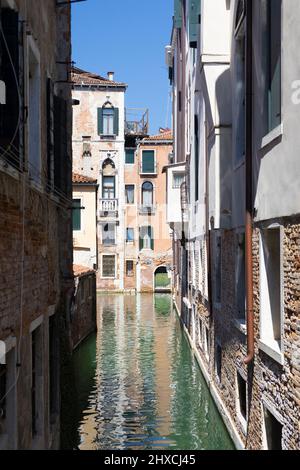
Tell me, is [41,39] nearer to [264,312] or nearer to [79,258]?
[264,312]

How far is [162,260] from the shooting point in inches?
1398

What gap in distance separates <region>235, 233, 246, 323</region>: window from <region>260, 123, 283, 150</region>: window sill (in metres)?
2.47

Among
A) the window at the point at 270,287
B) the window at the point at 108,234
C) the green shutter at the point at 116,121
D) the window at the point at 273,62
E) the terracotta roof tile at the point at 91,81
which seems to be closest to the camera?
the window at the point at 273,62

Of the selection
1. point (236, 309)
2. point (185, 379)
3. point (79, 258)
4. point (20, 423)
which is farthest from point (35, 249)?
point (79, 258)

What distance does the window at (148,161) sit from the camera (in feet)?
118

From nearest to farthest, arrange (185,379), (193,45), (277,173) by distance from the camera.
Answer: (277,173)
(185,379)
(193,45)

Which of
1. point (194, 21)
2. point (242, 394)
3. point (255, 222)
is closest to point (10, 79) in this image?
point (255, 222)

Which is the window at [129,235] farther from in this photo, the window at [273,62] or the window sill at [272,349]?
the window at [273,62]

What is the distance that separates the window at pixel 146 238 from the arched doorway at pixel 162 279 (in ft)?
4.58

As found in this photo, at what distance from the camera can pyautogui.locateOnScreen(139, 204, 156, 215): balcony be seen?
3562 cm

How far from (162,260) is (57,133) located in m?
27.7

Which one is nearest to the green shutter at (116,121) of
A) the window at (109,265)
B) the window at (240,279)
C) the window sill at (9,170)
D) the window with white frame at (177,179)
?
the window at (109,265)

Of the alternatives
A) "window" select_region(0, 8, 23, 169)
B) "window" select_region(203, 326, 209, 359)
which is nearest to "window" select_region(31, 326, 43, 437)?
"window" select_region(0, 8, 23, 169)

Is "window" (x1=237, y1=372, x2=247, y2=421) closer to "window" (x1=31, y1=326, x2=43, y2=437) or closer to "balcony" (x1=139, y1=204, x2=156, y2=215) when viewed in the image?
"window" (x1=31, y1=326, x2=43, y2=437)
